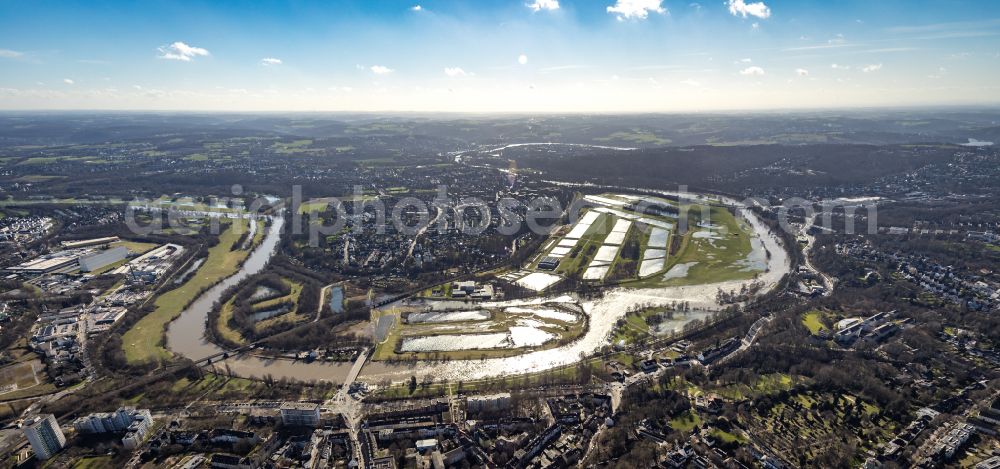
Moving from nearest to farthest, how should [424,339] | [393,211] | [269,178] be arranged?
[424,339] < [393,211] < [269,178]

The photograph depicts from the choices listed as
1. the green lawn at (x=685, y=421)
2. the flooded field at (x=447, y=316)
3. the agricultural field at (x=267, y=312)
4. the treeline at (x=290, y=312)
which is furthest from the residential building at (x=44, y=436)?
the green lawn at (x=685, y=421)

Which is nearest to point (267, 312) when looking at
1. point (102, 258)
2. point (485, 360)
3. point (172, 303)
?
point (172, 303)

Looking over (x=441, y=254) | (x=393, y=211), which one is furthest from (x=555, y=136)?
(x=441, y=254)

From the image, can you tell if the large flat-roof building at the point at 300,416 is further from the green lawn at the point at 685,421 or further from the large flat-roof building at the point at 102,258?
the large flat-roof building at the point at 102,258

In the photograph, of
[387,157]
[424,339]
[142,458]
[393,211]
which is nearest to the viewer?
[142,458]

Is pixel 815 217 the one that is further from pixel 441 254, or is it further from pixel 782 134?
pixel 782 134

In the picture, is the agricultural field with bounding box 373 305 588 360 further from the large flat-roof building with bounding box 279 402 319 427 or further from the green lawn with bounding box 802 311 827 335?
the green lawn with bounding box 802 311 827 335
